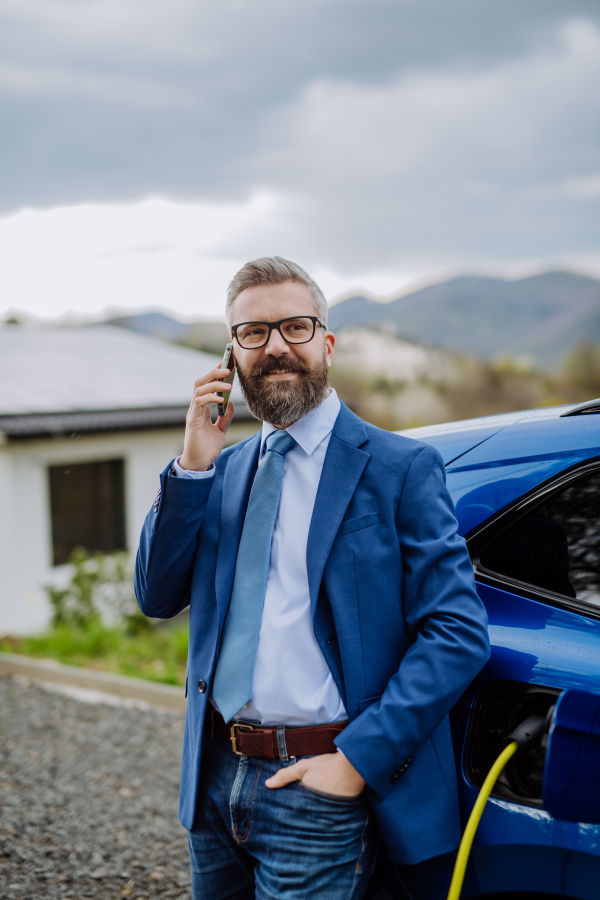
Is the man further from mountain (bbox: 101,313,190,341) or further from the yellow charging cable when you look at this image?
mountain (bbox: 101,313,190,341)

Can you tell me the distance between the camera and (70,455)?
10.2 meters

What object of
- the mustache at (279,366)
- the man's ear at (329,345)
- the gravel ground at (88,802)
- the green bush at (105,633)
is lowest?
the green bush at (105,633)

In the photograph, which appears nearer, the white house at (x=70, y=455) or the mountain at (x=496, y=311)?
the white house at (x=70, y=455)

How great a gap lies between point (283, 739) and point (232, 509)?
0.59 m

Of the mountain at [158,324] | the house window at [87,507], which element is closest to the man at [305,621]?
the house window at [87,507]

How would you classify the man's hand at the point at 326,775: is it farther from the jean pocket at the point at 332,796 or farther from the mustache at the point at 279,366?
the mustache at the point at 279,366

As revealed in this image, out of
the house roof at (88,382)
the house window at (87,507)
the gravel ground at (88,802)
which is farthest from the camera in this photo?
the house window at (87,507)

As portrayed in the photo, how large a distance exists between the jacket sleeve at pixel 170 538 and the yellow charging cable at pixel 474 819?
89 centimetres

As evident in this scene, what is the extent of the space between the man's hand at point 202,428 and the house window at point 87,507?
348 inches

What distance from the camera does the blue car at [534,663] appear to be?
145 centimetres

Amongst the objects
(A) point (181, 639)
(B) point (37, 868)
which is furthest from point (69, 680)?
(B) point (37, 868)

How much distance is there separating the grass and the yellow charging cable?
469 centimetres

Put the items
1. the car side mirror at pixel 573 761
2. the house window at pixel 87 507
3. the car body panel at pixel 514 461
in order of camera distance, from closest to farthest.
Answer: the car side mirror at pixel 573 761, the car body panel at pixel 514 461, the house window at pixel 87 507

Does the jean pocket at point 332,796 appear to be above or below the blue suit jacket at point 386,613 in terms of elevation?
below
